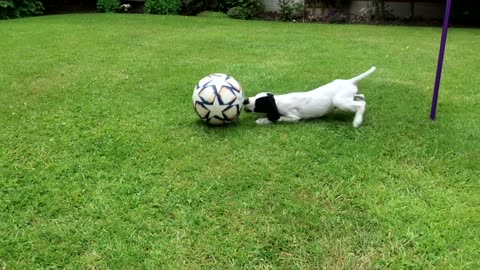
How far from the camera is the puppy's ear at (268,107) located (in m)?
3.81

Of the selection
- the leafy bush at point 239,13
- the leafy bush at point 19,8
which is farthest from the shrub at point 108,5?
the leafy bush at point 239,13

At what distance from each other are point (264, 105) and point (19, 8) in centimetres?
1044

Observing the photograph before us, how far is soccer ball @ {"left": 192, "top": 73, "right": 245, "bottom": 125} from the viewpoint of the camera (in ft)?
12.1

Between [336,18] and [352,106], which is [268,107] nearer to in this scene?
[352,106]

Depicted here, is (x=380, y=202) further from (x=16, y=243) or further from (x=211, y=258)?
(x=16, y=243)

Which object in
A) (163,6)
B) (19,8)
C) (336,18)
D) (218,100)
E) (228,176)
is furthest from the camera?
(163,6)

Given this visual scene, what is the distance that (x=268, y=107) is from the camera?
3822 millimetres

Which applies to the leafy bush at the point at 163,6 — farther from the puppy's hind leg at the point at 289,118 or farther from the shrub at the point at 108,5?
the puppy's hind leg at the point at 289,118

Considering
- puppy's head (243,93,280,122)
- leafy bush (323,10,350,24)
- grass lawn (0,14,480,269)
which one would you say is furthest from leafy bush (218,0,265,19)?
puppy's head (243,93,280,122)

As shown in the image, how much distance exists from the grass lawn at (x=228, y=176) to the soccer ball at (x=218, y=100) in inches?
5.0

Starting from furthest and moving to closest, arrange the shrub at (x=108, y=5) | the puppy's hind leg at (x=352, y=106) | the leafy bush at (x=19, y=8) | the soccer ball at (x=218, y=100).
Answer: the shrub at (x=108, y=5) → the leafy bush at (x=19, y=8) → the puppy's hind leg at (x=352, y=106) → the soccer ball at (x=218, y=100)

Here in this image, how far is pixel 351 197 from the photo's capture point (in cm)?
279

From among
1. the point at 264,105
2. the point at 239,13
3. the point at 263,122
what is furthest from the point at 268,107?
the point at 239,13

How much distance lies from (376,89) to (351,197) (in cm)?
247
